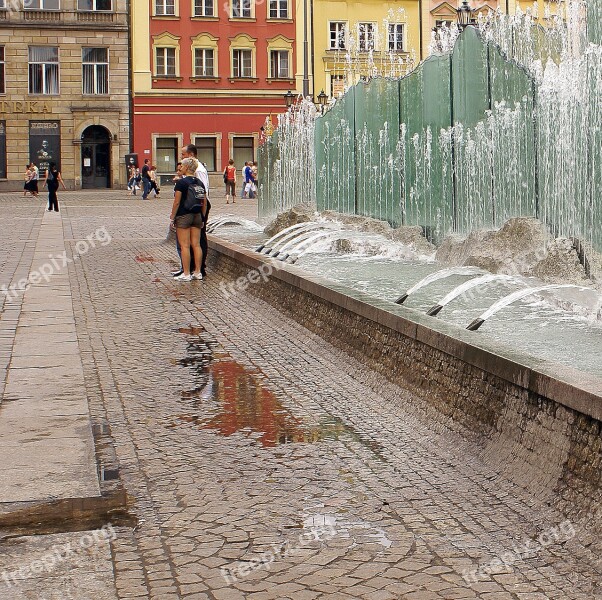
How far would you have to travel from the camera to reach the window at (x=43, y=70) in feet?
195

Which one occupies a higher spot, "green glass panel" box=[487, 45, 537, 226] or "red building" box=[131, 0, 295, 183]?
"red building" box=[131, 0, 295, 183]

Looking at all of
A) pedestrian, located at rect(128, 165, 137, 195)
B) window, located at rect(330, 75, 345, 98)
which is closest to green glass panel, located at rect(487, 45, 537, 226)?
pedestrian, located at rect(128, 165, 137, 195)

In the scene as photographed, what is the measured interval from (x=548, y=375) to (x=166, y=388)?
12.8 ft

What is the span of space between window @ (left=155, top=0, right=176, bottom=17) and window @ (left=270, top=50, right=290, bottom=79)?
5.40 meters

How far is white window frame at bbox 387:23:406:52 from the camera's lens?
64438 millimetres

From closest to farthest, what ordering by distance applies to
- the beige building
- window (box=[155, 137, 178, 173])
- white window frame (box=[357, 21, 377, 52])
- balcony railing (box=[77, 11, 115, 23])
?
the beige building
balcony railing (box=[77, 11, 115, 23])
window (box=[155, 137, 178, 173])
white window frame (box=[357, 21, 377, 52])

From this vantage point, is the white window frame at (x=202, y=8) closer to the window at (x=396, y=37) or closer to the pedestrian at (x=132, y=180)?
the pedestrian at (x=132, y=180)

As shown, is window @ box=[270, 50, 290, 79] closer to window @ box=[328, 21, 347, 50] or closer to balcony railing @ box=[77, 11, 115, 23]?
window @ box=[328, 21, 347, 50]

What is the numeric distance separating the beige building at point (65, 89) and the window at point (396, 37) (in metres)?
13.4

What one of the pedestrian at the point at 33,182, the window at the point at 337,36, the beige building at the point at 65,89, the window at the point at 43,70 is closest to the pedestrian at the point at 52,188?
the pedestrian at the point at 33,182

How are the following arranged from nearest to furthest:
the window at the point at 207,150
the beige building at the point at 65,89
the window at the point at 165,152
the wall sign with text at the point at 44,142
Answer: the beige building at the point at 65,89
the wall sign with text at the point at 44,142
the window at the point at 165,152
the window at the point at 207,150

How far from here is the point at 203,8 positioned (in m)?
61.8

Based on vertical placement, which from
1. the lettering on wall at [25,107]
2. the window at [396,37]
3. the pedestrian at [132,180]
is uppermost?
the window at [396,37]

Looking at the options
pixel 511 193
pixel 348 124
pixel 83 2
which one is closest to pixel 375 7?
pixel 83 2
